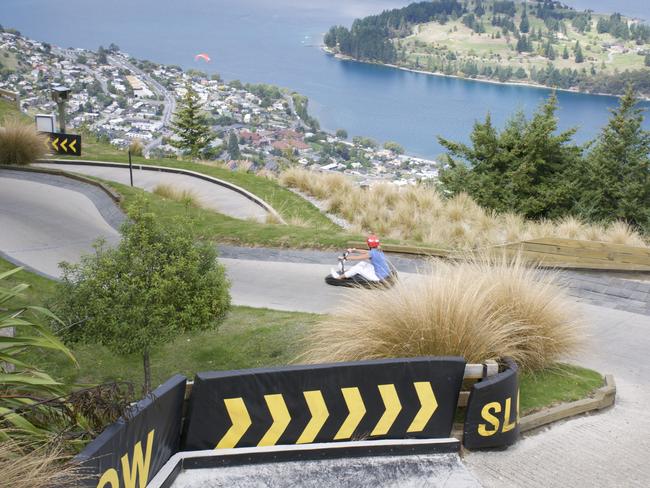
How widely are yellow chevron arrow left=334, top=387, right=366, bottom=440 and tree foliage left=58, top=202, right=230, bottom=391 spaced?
1.72 meters

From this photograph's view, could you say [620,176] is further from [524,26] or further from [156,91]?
[524,26]

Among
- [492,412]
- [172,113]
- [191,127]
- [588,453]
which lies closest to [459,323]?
[492,412]

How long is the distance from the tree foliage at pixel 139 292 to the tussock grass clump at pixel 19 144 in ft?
52.3

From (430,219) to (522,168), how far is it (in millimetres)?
4991

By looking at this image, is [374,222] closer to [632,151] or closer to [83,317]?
[632,151]

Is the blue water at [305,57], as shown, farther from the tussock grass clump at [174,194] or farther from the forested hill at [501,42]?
the tussock grass clump at [174,194]

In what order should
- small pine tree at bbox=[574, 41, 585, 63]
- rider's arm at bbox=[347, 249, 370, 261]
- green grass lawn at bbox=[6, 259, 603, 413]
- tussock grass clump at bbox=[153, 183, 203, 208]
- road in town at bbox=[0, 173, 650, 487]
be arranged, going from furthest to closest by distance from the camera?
small pine tree at bbox=[574, 41, 585, 63]
tussock grass clump at bbox=[153, 183, 203, 208]
rider's arm at bbox=[347, 249, 370, 261]
green grass lawn at bbox=[6, 259, 603, 413]
road in town at bbox=[0, 173, 650, 487]

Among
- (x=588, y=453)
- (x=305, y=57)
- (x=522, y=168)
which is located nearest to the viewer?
(x=588, y=453)

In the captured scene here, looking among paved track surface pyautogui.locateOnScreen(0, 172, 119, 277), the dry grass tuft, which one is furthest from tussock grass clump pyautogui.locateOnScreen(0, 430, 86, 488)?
paved track surface pyautogui.locateOnScreen(0, 172, 119, 277)

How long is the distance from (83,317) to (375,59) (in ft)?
301

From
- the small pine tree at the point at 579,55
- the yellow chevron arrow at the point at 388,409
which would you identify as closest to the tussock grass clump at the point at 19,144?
the yellow chevron arrow at the point at 388,409

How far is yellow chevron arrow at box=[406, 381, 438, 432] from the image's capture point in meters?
7.54

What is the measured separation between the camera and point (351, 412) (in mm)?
7387

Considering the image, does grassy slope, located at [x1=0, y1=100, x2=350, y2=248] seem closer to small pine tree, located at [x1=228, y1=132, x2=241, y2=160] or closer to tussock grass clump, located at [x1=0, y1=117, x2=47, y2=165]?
tussock grass clump, located at [x1=0, y1=117, x2=47, y2=165]
